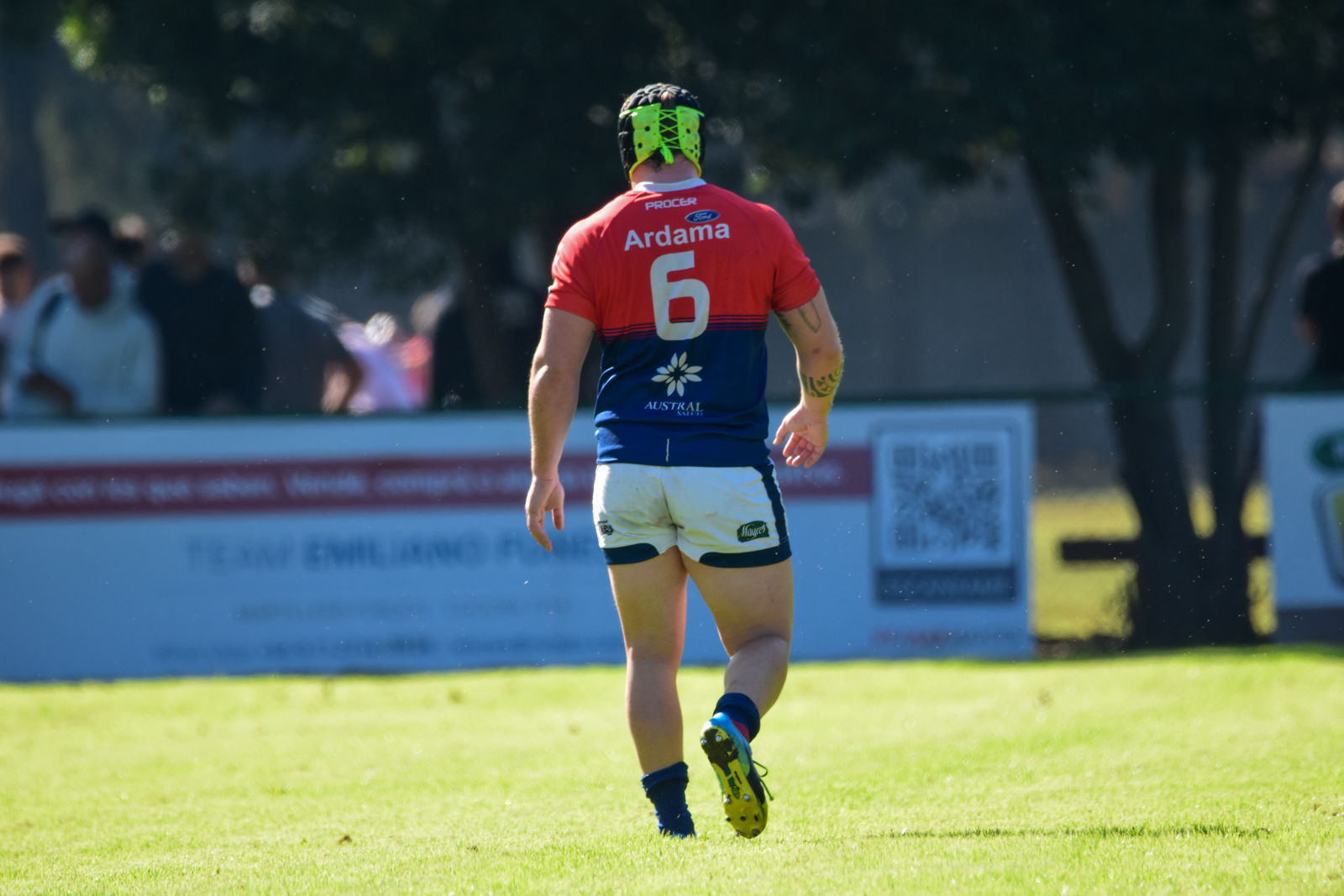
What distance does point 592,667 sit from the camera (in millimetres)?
9438

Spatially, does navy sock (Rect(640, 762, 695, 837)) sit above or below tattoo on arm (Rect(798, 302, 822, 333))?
below

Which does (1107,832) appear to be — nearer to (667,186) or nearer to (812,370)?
(812,370)

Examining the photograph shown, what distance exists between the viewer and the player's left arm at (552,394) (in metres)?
4.35

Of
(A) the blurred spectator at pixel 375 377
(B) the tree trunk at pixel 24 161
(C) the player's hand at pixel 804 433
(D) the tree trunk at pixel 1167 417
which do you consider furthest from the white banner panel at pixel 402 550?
(B) the tree trunk at pixel 24 161

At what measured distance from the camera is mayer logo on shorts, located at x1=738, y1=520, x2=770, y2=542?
4344mm

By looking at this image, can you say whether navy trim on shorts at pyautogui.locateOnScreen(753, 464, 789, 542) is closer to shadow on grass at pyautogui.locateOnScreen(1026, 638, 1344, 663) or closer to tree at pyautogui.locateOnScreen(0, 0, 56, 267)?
shadow on grass at pyautogui.locateOnScreen(1026, 638, 1344, 663)

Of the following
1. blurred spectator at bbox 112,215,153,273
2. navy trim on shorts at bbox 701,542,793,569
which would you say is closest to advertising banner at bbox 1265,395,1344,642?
navy trim on shorts at bbox 701,542,793,569

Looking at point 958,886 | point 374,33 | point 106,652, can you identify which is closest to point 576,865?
point 958,886

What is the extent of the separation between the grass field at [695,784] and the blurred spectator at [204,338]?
1945 millimetres

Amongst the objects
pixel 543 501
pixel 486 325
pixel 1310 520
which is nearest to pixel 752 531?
pixel 543 501

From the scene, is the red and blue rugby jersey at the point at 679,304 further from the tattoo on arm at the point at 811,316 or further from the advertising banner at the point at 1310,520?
the advertising banner at the point at 1310,520

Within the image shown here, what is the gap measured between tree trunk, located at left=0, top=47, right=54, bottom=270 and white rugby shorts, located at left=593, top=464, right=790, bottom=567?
90.3ft

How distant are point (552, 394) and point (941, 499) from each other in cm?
536

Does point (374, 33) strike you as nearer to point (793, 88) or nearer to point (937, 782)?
point (793, 88)
